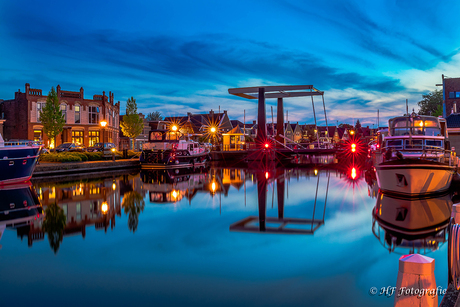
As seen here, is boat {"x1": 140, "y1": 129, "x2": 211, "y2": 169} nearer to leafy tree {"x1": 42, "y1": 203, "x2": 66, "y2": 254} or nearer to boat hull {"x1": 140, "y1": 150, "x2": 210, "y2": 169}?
boat hull {"x1": 140, "y1": 150, "x2": 210, "y2": 169}

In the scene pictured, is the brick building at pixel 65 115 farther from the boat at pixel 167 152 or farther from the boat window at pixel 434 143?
the boat window at pixel 434 143

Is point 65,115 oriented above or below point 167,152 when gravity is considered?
above

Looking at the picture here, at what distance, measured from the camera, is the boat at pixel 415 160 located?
41.8ft

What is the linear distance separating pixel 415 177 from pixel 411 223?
4.23 meters

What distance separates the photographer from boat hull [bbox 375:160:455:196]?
12629mm

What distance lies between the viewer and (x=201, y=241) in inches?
313

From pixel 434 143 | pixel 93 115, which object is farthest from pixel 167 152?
pixel 93 115

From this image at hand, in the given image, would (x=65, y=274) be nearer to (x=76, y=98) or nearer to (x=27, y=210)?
(x=27, y=210)

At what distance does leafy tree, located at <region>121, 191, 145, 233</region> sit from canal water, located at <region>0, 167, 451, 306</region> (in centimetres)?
5

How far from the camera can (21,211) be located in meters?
11.4

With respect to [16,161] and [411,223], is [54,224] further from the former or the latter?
[16,161]

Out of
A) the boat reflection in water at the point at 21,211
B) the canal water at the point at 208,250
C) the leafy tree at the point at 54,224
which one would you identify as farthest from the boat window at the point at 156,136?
the leafy tree at the point at 54,224

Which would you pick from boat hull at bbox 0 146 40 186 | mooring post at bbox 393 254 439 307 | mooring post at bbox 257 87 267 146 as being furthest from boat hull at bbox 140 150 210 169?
mooring post at bbox 393 254 439 307

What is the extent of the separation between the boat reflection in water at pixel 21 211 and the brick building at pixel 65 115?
29240 millimetres
